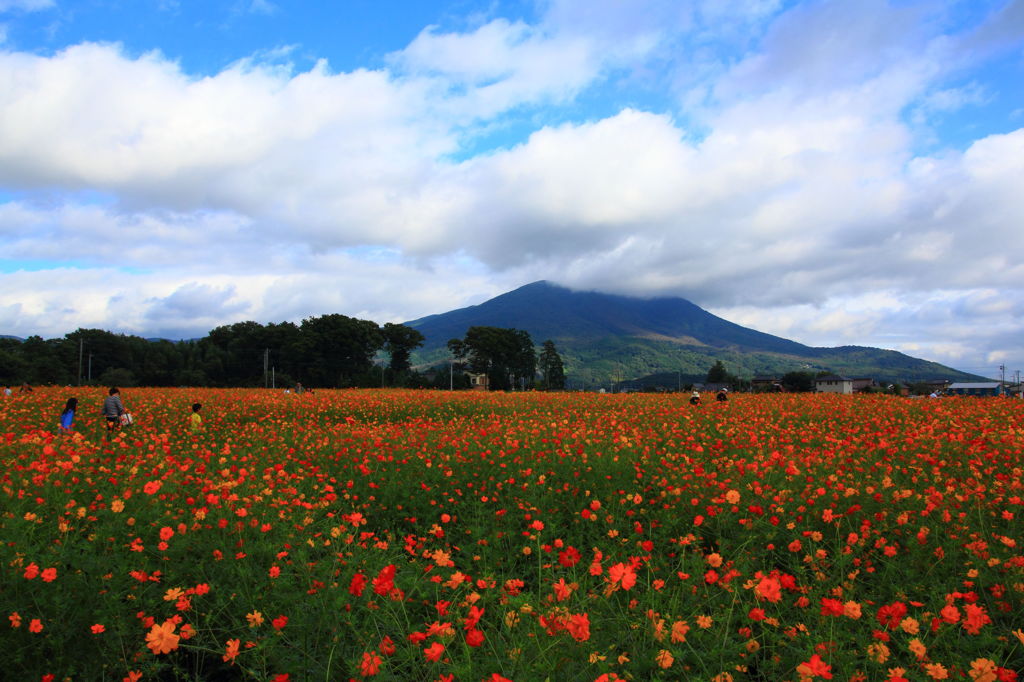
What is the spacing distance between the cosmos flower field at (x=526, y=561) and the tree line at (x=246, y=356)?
196ft

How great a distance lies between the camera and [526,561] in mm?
5938

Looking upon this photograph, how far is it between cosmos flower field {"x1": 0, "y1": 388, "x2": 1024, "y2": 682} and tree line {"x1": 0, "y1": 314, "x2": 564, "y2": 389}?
59783 millimetres

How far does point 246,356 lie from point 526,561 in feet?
243

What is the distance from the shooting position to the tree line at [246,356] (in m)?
65.7

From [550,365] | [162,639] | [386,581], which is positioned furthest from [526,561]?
A: [550,365]

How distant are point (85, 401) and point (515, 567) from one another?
20.0 meters

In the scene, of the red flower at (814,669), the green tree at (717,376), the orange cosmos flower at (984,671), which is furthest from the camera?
the green tree at (717,376)

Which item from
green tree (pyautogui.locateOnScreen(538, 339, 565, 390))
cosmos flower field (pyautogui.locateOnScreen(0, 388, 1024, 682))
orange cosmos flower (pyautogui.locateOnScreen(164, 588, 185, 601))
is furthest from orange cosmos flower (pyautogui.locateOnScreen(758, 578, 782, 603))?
green tree (pyautogui.locateOnScreen(538, 339, 565, 390))

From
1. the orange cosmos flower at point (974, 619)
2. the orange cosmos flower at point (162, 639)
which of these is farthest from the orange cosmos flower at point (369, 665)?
the orange cosmos flower at point (974, 619)

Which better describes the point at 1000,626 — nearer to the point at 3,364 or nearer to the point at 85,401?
the point at 85,401

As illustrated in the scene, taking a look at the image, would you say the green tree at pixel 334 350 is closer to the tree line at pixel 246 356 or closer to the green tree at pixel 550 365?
the tree line at pixel 246 356

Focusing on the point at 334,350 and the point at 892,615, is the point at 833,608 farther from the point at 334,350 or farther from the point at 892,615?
the point at 334,350

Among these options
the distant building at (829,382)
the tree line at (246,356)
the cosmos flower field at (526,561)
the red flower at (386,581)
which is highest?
the tree line at (246,356)

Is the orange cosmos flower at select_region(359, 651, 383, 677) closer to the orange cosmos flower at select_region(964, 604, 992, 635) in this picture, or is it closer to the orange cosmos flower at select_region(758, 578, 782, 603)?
the orange cosmos flower at select_region(758, 578, 782, 603)
